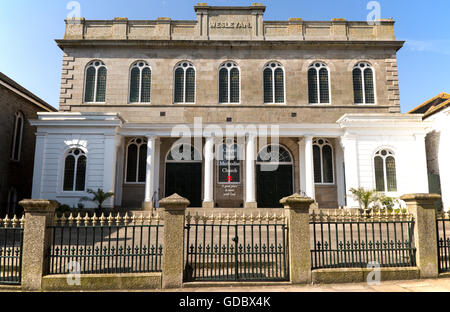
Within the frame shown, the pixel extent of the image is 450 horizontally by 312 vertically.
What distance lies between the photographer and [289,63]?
2078 centimetres

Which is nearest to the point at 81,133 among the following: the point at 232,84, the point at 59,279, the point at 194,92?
the point at 194,92

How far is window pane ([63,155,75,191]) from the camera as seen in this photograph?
688 inches

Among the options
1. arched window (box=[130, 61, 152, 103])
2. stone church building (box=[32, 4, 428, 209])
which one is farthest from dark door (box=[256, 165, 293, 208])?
arched window (box=[130, 61, 152, 103])

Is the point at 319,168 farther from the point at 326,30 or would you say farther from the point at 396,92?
the point at 326,30

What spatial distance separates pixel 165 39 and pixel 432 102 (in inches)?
A: 834

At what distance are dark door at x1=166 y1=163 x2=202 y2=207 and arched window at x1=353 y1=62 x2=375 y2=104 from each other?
11623mm

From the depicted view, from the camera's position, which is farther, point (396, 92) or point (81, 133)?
point (396, 92)

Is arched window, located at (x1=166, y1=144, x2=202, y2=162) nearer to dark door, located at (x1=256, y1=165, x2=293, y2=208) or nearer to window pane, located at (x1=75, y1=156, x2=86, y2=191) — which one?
dark door, located at (x1=256, y1=165, x2=293, y2=208)

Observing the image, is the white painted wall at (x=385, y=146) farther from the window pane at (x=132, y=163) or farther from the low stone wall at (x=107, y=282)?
the low stone wall at (x=107, y=282)

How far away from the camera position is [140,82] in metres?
20.7

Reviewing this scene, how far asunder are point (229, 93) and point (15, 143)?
14246mm

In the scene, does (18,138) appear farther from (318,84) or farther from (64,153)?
(318,84)

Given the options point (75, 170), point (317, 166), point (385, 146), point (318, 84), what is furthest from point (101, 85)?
point (385, 146)
